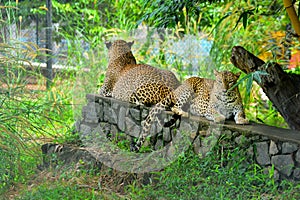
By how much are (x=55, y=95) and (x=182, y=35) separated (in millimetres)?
1748

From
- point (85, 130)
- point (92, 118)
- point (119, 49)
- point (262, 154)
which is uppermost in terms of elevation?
point (119, 49)

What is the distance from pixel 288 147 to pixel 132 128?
145 cm

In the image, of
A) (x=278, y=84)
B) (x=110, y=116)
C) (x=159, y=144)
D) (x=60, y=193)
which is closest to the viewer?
(x=60, y=193)

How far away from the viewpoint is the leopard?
390 cm

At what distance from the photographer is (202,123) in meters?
3.52

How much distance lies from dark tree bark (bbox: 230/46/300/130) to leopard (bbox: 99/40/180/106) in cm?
67

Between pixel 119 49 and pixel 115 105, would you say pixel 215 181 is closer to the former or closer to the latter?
pixel 115 105

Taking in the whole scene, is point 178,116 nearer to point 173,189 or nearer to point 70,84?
Answer: point 173,189

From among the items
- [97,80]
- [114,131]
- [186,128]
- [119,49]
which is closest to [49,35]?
[97,80]

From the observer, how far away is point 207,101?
3.61 meters

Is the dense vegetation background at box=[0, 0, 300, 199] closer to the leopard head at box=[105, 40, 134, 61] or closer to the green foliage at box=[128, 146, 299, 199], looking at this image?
the green foliage at box=[128, 146, 299, 199]

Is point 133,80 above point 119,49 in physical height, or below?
below

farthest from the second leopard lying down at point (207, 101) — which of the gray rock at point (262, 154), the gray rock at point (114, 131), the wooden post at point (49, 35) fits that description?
the wooden post at point (49, 35)

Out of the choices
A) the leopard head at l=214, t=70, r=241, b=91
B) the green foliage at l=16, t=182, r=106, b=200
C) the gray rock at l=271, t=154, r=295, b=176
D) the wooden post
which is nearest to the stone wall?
the gray rock at l=271, t=154, r=295, b=176
